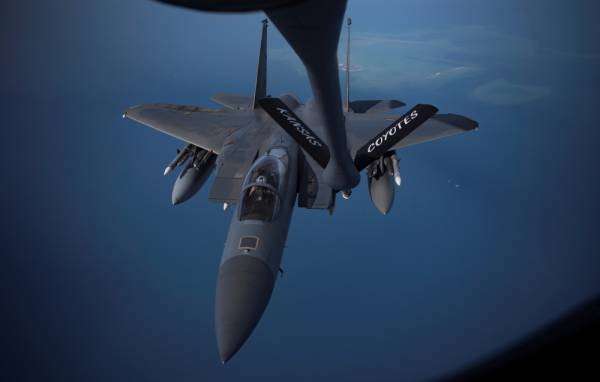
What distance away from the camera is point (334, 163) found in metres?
4.86

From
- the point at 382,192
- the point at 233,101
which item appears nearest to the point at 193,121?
the point at 233,101

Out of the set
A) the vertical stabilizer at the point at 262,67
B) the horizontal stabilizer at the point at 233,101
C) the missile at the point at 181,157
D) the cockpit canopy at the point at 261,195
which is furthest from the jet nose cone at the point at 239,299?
the horizontal stabilizer at the point at 233,101

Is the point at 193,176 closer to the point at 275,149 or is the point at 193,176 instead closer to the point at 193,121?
the point at 193,121

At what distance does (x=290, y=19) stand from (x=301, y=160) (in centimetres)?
587

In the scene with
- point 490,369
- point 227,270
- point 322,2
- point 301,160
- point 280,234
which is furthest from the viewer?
point 301,160

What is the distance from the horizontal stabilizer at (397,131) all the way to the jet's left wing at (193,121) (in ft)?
13.2

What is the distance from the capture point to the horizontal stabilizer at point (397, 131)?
5.86m

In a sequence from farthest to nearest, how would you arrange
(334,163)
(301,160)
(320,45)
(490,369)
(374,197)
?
(374,197) → (301,160) → (334,163) → (320,45) → (490,369)

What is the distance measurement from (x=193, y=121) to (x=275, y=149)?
3.88 m

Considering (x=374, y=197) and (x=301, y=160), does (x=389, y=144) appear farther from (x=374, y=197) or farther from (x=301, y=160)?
(x=374, y=197)

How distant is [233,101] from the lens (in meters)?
12.0

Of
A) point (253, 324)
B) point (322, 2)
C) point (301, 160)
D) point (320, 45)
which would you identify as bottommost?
point (253, 324)

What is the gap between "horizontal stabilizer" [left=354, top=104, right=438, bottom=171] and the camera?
5.86 m

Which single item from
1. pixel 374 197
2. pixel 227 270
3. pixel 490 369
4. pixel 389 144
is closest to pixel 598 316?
pixel 490 369
